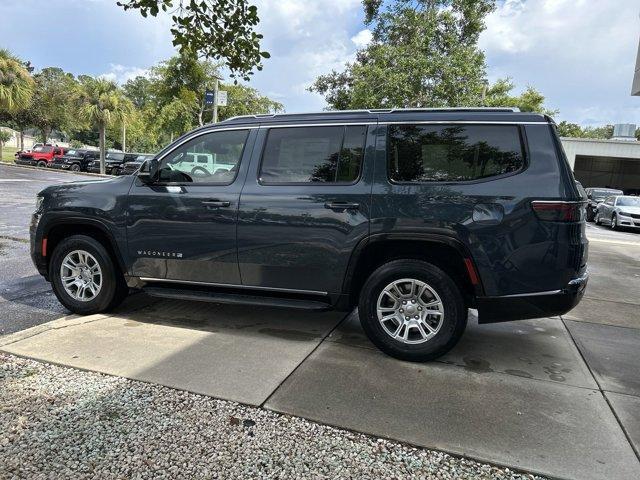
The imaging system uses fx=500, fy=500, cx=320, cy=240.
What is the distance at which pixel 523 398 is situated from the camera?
11.5 ft

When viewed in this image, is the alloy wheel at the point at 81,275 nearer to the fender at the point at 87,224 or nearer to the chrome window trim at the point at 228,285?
the fender at the point at 87,224

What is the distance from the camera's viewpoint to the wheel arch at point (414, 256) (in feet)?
12.7

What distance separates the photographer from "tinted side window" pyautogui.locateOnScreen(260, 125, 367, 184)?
4.20 meters

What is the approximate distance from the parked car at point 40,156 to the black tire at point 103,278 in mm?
35768

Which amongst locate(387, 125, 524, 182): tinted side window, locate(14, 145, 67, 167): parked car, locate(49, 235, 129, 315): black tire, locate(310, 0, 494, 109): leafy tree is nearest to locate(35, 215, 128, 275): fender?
locate(49, 235, 129, 315): black tire

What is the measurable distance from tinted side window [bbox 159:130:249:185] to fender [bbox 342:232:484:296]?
54.0 inches

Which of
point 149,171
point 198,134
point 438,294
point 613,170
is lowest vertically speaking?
point 438,294

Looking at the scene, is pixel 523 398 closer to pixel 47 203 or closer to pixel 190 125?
pixel 47 203

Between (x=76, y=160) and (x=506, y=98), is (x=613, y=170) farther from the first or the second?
(x=76, y=160)

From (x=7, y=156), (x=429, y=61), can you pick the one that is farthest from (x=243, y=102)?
(x=7, y=156)

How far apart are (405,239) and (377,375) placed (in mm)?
1076

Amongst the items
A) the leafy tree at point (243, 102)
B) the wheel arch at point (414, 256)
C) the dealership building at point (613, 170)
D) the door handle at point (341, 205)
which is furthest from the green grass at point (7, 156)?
the dealership building at point (613, 170)

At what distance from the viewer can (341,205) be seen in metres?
4.10

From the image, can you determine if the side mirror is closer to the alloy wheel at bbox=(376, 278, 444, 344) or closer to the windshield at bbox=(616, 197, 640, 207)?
the alloy wheel at bbox=(376, 278, 444, 344)
